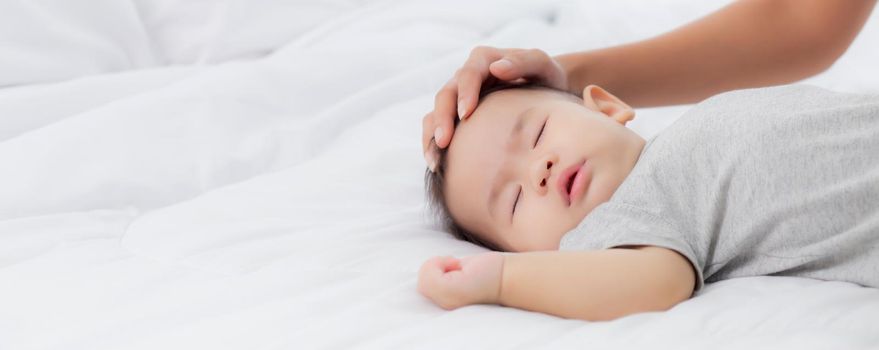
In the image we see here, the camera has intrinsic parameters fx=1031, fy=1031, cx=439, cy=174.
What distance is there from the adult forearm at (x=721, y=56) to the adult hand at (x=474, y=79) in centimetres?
16

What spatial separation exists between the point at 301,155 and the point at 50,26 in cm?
54

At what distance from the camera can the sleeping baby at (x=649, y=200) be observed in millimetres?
855

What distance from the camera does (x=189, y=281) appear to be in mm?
960

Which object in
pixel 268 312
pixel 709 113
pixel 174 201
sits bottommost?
pixel 174 201

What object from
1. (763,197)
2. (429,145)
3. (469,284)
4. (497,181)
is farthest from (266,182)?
(763,197)

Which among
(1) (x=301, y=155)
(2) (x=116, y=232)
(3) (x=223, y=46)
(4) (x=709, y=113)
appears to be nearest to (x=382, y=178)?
(1) (x=301, y=155)

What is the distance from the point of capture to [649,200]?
3.13 ft

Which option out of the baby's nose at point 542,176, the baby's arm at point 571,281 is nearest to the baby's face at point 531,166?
the baby's nose at point 542,176

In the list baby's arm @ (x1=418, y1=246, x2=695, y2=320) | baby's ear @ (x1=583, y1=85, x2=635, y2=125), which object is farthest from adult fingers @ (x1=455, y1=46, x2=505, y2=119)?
baby's arm @ (x1=418, y1=246, x2=695, y2=320)

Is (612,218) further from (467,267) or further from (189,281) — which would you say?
(189,281)

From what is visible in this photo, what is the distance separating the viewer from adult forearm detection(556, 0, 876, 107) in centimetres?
139

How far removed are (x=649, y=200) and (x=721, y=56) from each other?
0.56 m

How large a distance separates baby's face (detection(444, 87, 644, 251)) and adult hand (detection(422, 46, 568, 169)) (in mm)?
17

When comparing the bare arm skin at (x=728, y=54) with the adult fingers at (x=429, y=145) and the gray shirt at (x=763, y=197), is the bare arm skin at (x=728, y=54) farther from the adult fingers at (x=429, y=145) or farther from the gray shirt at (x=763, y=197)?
the gray shirt at (x=763, y=197)
